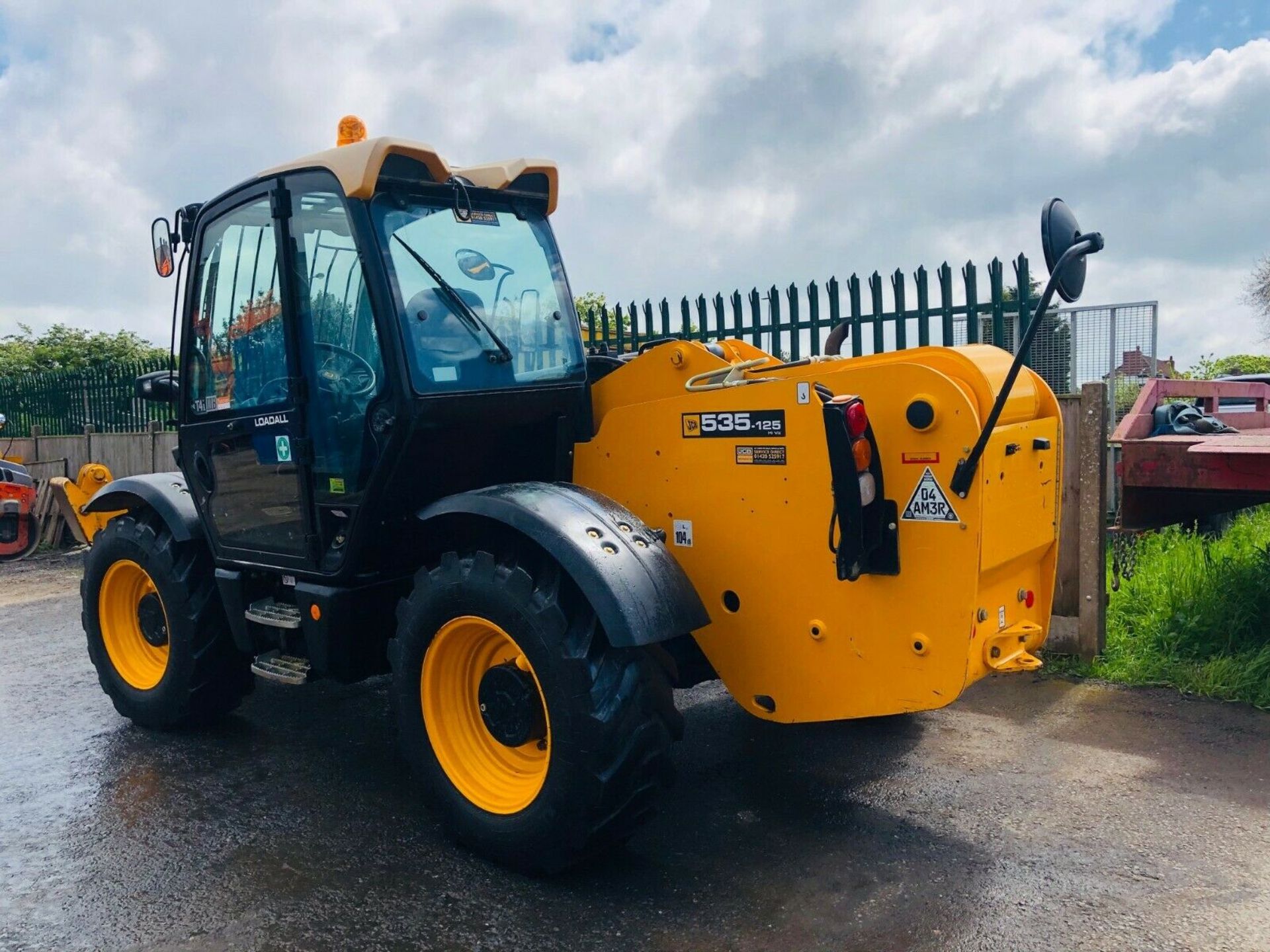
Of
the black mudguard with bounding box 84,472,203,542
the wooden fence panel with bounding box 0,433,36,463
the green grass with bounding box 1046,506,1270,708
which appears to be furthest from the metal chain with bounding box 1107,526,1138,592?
the wooden fence panel with bounding box 0,433,36,463

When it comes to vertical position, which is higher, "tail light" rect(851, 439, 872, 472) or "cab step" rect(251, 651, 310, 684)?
"tail light" rect(851, 439, 872, 472)

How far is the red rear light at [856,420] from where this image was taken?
309cm

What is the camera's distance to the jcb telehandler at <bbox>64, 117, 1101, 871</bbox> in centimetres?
311

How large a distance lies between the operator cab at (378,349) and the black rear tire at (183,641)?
15.6 inches

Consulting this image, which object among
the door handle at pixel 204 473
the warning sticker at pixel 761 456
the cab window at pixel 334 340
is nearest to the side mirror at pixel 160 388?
the door handle at pixel 204 473

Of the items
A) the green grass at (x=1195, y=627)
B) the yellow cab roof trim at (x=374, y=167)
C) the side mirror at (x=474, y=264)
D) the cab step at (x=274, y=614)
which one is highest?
the yellow cab roof trim at (x=374, y=167)

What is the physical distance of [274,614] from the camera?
4.23 m

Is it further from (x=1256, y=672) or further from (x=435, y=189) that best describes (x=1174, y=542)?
(x=435, y=189)

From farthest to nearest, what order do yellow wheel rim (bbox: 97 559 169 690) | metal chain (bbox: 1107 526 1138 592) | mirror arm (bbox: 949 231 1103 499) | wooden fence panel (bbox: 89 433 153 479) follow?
wooden fence panel (bbox: 89 433 153 479) → metal chain (bbox: 1107 526 1138 592) → yellow wheel rim (bbox: 97 559 169 690) → mirror arm (bbox: 949 231 1103 499)

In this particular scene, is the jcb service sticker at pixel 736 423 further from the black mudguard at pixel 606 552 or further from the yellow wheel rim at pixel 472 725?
the yellow wheel rim at pixel 472 725

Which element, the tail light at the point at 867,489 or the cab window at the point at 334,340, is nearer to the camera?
the tail light at the point at 867,489

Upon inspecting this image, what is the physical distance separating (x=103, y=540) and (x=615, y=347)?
5049 mm

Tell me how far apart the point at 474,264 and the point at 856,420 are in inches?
63.2

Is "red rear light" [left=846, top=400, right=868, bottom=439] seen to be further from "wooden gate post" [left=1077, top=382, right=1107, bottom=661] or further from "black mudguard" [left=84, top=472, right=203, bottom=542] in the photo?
"black mudguard" [left=84, top=472, right=203, bottom=542]
